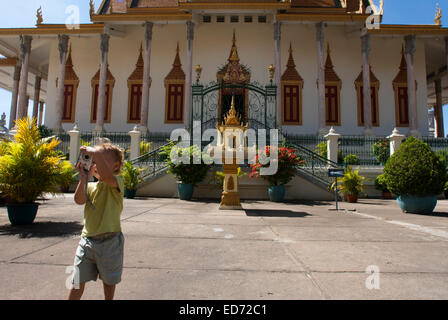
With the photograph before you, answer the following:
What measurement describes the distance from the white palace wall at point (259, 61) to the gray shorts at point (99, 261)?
17.7 metres

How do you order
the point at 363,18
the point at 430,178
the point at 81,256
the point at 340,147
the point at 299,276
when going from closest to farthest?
the point at 81,256 → the point at 299,276 → the point at 430,178 → the point at 340,147 → the point at 363,18

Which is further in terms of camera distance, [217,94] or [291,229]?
[217,94]

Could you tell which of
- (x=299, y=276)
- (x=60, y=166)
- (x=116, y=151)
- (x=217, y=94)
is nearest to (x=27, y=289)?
(x=116, y=151)

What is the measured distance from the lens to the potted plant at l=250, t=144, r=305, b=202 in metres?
10.2

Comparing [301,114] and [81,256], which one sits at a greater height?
[301,114]

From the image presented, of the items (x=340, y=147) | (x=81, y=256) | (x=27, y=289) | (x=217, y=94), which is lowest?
(x=27, y=289)

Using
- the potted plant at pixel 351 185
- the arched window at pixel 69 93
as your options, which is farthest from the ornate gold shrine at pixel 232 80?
the arched window at pixel 69 93

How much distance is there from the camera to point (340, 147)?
1582 centimetres

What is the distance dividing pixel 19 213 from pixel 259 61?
1719 centimetres

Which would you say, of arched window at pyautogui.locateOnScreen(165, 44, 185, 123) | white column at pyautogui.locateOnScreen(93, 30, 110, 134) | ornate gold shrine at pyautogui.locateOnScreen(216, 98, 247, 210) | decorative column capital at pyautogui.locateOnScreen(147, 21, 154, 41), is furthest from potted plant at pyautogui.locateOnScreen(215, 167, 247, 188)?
decorative column capital at pyautogui.locateOnScreen(147, 21, 154, 41)

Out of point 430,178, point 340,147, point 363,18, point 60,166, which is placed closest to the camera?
point 60,166

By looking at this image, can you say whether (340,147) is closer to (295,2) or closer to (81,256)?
(295,2)

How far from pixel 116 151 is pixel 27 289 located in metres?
1.33

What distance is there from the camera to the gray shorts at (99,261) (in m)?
1.90
